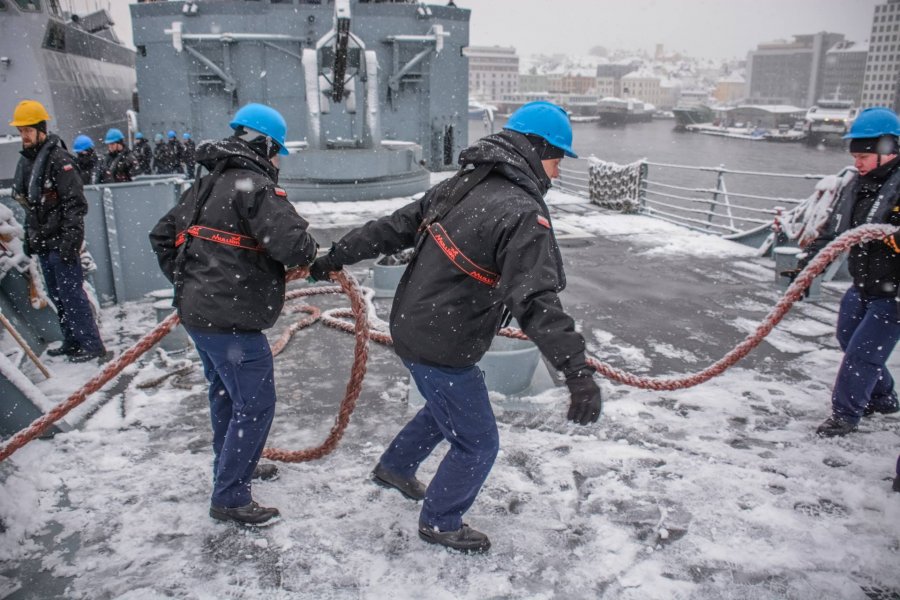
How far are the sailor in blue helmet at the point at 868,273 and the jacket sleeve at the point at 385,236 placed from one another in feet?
9.06

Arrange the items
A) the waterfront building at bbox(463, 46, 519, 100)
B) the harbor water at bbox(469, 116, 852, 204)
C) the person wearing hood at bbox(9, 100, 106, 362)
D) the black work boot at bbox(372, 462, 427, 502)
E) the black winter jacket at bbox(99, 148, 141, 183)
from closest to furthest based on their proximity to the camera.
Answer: the black work boot at bbox(372, 462, 427, 502) < the person wearing hood at bbox(9, 100, 106, 362) < the black winter jacket at bbox(99, 148, 141, 183) < the harbor water at bbox(469, 116, 852, 204) < the waterfront building at bbox(463, 46, 519, 100)

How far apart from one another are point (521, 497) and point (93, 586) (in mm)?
2096

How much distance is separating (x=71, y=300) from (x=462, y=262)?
4.12 m

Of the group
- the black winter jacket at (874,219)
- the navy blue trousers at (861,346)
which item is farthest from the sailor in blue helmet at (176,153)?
the navy blue trousers at (861,346)

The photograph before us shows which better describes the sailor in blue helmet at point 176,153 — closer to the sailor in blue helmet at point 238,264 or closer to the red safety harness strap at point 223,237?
the sailor in blue helmet at point 238,264

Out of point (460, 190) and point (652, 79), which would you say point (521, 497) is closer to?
point (460, 190)

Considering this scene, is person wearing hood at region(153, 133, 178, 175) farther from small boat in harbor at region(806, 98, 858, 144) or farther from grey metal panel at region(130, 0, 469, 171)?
small boat in harbor at region(806, 98, 858, 144)

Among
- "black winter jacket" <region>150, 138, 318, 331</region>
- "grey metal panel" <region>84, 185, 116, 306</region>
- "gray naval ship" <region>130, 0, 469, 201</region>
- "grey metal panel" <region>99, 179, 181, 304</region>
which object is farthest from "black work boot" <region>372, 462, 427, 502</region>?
"gray naval ship" <region>130, 0, 469, 201</region>

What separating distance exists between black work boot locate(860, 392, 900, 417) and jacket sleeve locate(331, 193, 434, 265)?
11.6ft

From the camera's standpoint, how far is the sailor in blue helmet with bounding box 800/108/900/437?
389cm

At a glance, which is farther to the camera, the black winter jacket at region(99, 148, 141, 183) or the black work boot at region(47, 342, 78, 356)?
the black winter jacket at region(99, 148, 141, 183)

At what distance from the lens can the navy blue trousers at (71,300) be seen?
5.19 meters

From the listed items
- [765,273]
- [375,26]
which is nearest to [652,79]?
[375,26]

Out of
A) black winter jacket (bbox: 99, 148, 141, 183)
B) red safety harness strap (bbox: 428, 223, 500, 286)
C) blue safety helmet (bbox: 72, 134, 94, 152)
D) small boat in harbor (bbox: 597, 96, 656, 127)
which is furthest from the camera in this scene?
small boat in harbor (bbox: 597, 96, 656, 127)
